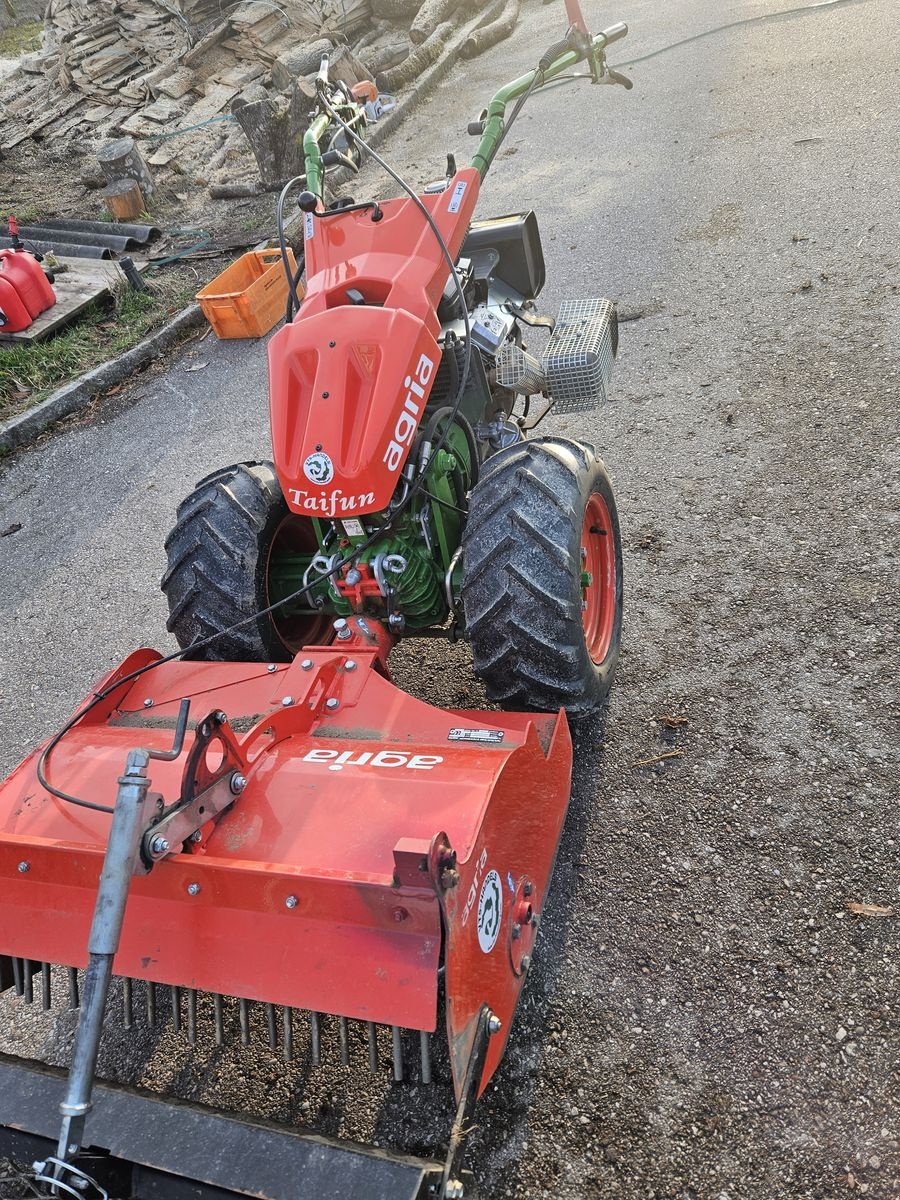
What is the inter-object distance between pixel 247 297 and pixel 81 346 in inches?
62.4

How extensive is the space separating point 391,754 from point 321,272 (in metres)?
1.80

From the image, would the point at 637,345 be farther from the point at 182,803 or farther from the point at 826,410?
the point at 182,803

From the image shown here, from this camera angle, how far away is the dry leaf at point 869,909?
2607 millimetres

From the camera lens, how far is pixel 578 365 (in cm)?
369

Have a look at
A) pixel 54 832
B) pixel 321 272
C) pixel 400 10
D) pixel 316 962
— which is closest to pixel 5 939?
pixel 54 832

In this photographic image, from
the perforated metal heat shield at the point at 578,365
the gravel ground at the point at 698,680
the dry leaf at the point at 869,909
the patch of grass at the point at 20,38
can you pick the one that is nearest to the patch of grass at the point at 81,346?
the gravel ground at the point at 698,680

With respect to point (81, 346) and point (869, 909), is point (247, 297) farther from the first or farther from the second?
point (869, 909)

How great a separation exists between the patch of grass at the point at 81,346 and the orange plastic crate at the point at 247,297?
0.78m

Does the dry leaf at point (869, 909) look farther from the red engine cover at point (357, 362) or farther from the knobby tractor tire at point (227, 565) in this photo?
the knobby tractor tire at point (227, 565)

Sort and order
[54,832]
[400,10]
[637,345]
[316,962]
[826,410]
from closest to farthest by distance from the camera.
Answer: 1. [316,962]
2. [54,832]
3. [826,410]
4. [637,345]
5. [400,10]

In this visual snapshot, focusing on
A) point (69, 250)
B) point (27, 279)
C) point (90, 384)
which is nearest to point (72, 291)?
point (27, 279)

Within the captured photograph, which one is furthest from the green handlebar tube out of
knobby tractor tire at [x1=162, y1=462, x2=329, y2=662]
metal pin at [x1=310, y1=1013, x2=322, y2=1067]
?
metal pin at [x1=310, y1=1013, x2=322, y2=1067]

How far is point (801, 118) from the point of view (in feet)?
27.9

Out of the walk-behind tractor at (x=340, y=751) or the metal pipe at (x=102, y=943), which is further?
the walk-behind tractor at (x=340, y=751)
